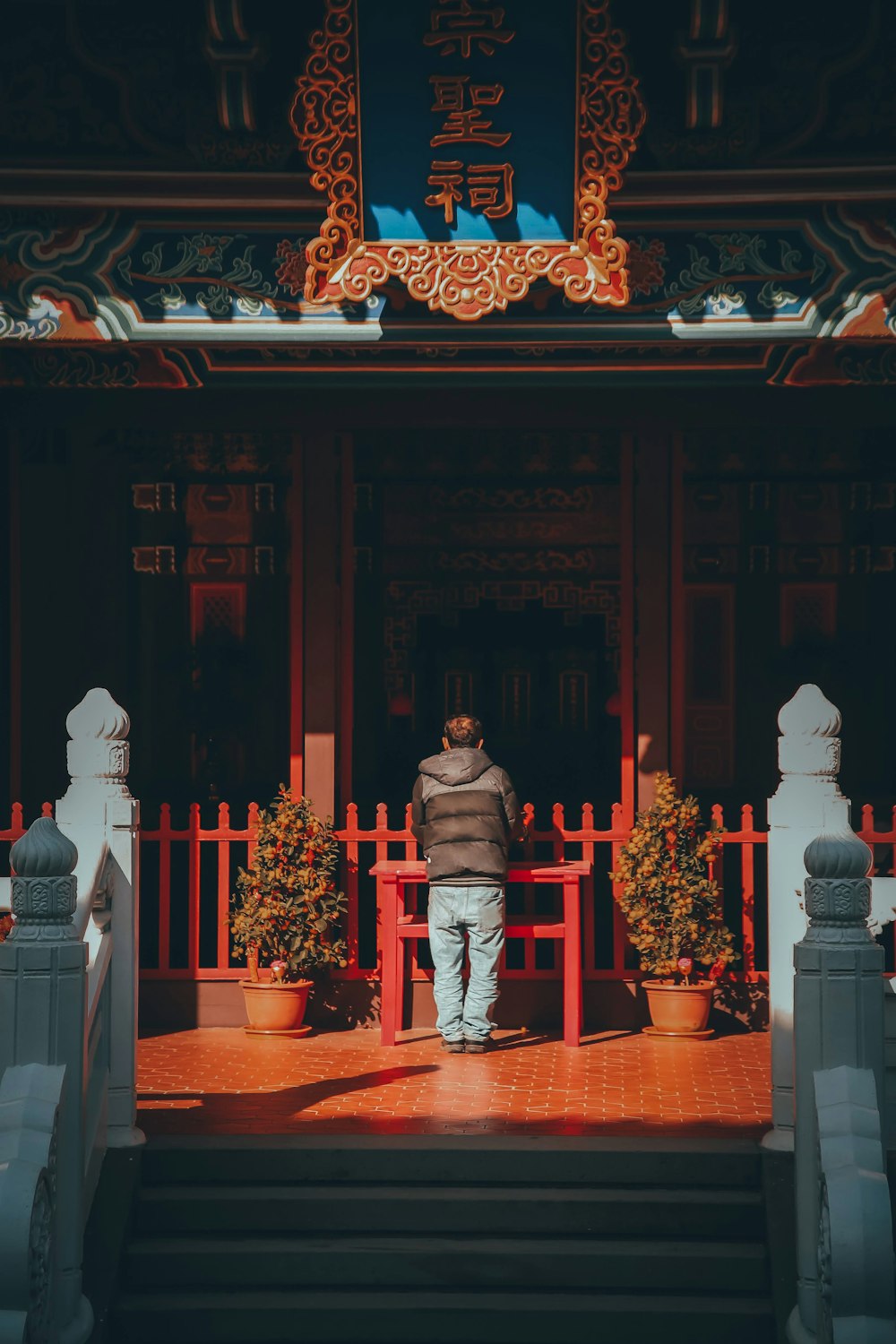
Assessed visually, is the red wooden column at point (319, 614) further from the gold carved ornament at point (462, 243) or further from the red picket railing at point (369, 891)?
the gold carved ornament at point (462, 243)

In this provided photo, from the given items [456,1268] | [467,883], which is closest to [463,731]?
[467,883]

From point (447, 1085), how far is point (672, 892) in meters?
1.87

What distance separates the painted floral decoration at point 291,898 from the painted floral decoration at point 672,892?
1584mm

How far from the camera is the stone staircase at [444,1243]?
6340mm

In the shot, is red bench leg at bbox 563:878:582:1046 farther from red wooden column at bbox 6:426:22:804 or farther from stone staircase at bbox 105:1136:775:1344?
red wooden column at bbox 6:426:22:804

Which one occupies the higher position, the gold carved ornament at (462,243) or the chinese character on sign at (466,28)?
the chinese character on sign at (466,28)

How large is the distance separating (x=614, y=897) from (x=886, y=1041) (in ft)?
12.8

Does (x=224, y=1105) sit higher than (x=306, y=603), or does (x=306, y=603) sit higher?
(x=306, y=603)

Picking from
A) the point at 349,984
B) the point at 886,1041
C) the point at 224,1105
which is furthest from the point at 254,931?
the point at 886,1041

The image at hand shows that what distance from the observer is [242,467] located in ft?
35.2

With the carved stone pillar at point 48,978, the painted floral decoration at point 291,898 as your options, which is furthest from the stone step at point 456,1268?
the painted floral decoration at point 291,898

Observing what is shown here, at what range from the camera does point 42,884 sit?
18.6ft

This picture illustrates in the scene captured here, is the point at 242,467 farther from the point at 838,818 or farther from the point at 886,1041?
the point at 886,1041

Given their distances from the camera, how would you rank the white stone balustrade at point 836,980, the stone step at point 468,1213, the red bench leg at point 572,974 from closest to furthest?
the white stone balustrade at point 836,980
the stone step at point 468,1213
the red bench leg at point 572,974
